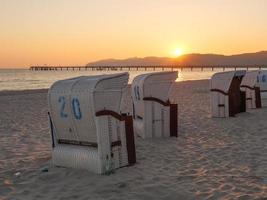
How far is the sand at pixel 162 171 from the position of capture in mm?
5516

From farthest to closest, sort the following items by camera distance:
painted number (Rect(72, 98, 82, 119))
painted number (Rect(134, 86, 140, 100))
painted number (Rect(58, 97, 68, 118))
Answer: painted number (Rect(134, 86, 140, 100))
painted number (Rect(58, 97, 68, 118))
painted number (Rect(72, 98, 82, 119))

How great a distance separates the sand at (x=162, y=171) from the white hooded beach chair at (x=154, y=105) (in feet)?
1.16

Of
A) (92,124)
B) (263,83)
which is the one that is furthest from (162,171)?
(263,83)

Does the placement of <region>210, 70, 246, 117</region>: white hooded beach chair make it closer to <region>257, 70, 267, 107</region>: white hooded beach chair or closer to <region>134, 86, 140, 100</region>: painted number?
<region>134, 86, 140, 100</region>: painted number

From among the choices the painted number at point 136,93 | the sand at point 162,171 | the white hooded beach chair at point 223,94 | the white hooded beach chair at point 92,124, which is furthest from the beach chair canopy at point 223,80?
the white hooded beach chair at point 92,124

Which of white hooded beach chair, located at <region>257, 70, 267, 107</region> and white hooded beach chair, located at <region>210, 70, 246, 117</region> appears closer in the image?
white hooded beach chair, located at <region>210, 70, 246, 117</region>

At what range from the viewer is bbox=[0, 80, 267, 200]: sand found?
5516 millimetres

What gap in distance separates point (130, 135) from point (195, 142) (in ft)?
8.75

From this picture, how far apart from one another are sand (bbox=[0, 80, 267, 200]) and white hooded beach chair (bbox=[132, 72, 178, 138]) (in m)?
0.35

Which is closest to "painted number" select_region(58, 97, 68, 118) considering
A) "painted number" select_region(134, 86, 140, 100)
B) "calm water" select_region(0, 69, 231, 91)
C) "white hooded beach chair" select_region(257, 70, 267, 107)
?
"painted number" select_region(134, 86, 140, 100)

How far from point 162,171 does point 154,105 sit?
3092 millimetres

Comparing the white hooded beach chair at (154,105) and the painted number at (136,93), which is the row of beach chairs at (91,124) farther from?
the painted number at (136,93)

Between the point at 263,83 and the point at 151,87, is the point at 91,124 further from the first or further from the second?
the point at 263,83

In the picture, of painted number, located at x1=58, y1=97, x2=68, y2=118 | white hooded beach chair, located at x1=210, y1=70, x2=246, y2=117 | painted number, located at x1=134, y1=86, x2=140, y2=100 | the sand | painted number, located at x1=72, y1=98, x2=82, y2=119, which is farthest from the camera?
white hooded beach chair, located at x1=210, y1=70, x2=246, y2=117
